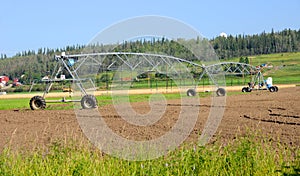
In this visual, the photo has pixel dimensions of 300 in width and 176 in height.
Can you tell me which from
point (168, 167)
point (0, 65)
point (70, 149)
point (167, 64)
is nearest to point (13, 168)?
point (70, 149)

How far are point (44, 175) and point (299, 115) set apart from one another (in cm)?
1265

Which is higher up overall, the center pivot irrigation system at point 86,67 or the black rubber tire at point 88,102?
the center pivot irrigation system at point 86,67

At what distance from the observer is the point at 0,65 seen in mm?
176625

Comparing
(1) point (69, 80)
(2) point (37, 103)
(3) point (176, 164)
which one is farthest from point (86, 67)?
(3) point (176, 164)

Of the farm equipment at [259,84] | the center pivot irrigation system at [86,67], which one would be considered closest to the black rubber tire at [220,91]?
the farm equipment at [259,84]

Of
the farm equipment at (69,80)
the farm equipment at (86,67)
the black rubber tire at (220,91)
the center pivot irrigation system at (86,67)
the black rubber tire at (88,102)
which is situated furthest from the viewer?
the black rubber tire at (220,91)

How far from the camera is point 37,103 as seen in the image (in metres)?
27.7

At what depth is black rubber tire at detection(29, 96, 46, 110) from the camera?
90.0 feet

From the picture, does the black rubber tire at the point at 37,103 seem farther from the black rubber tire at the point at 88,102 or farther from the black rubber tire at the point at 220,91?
the black rubber tire at the point at 220,91

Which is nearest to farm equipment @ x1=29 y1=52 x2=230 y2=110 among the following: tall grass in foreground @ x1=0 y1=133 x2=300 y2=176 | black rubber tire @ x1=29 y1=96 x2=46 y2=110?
black rubber tire @ x1=29 y1=96 x2=46 y2=110

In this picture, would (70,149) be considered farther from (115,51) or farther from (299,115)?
(115,51)

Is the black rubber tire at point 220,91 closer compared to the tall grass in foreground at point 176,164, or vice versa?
the tall grass in foreground at point 176,164

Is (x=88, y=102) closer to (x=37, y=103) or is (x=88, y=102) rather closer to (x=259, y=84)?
(x=37, y=103)

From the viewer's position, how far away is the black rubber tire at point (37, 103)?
90.0ft
